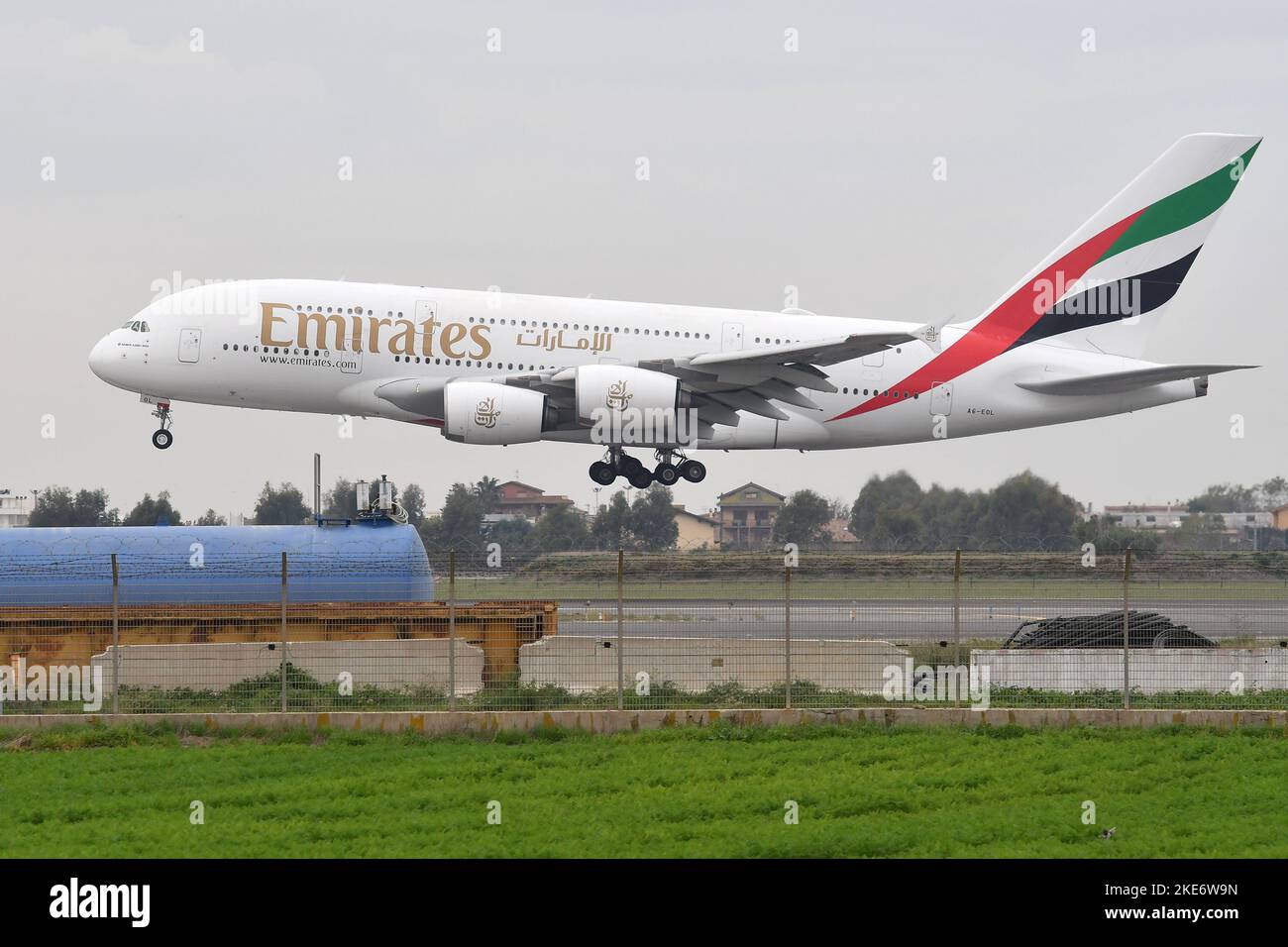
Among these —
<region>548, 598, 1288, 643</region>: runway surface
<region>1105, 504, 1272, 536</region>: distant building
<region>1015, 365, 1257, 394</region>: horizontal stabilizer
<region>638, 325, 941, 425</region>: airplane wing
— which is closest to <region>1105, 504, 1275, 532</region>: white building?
<region>1105, 504, 1272, 536</region>: distant building

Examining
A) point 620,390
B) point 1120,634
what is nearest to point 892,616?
point 1120,634

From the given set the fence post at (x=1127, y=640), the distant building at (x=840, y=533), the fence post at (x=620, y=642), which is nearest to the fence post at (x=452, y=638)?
the fence post at (x=620, y=642)

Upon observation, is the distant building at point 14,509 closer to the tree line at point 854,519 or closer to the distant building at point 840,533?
the tree line at point 854,519

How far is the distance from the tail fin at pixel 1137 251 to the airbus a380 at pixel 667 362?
6 cm

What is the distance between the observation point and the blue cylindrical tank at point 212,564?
22.9 metres

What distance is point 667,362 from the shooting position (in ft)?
119

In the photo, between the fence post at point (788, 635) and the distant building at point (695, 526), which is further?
the distant building at point (695, 526)

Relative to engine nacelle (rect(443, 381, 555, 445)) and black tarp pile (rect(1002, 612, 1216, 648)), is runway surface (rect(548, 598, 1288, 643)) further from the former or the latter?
engine nacelle (rect(443, 381, 555, 445))

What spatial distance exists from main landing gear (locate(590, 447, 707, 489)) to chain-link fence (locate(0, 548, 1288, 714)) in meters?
A: 14.8

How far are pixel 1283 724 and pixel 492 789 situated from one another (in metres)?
8.95

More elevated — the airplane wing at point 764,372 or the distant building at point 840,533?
the airplane wing at point 764,372

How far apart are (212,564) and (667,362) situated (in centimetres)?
1443
